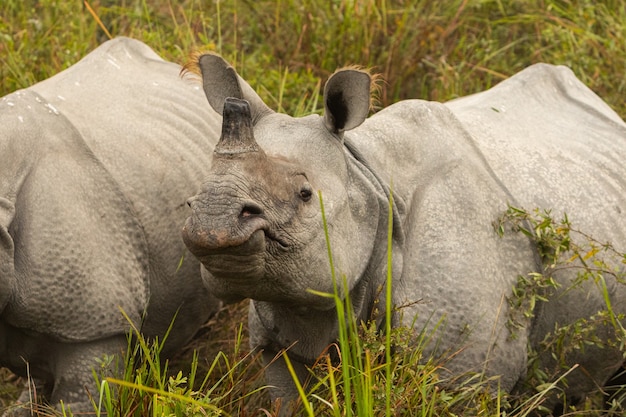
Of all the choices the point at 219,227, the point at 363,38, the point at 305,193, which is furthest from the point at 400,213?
the point at 363,38

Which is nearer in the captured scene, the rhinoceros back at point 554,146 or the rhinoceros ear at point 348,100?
the rhinoceros ear at point 348,100

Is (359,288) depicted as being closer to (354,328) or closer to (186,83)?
(354,328)

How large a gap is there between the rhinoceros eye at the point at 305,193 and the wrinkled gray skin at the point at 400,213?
2 cm

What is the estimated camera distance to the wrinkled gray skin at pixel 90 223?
165 inches

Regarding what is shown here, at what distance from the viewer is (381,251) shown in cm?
402

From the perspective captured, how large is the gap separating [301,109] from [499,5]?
1.46 meters

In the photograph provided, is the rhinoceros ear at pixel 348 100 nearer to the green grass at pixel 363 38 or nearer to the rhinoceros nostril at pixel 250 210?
the rhinoceros nostril at pixel 250 210

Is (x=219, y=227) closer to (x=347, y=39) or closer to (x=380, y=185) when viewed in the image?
(x=380, y=185)

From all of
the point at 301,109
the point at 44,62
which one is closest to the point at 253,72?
the point at 301,109

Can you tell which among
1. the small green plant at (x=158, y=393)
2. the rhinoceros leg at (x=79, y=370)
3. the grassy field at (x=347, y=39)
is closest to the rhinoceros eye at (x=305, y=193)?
the small green plant at (x=158, y=393)

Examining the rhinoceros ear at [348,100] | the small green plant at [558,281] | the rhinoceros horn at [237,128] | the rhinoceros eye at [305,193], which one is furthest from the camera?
the small green plant at [558,281]

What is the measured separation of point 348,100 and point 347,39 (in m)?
2.81

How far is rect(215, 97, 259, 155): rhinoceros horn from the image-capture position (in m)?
3.47

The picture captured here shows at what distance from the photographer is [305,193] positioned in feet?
12.0
